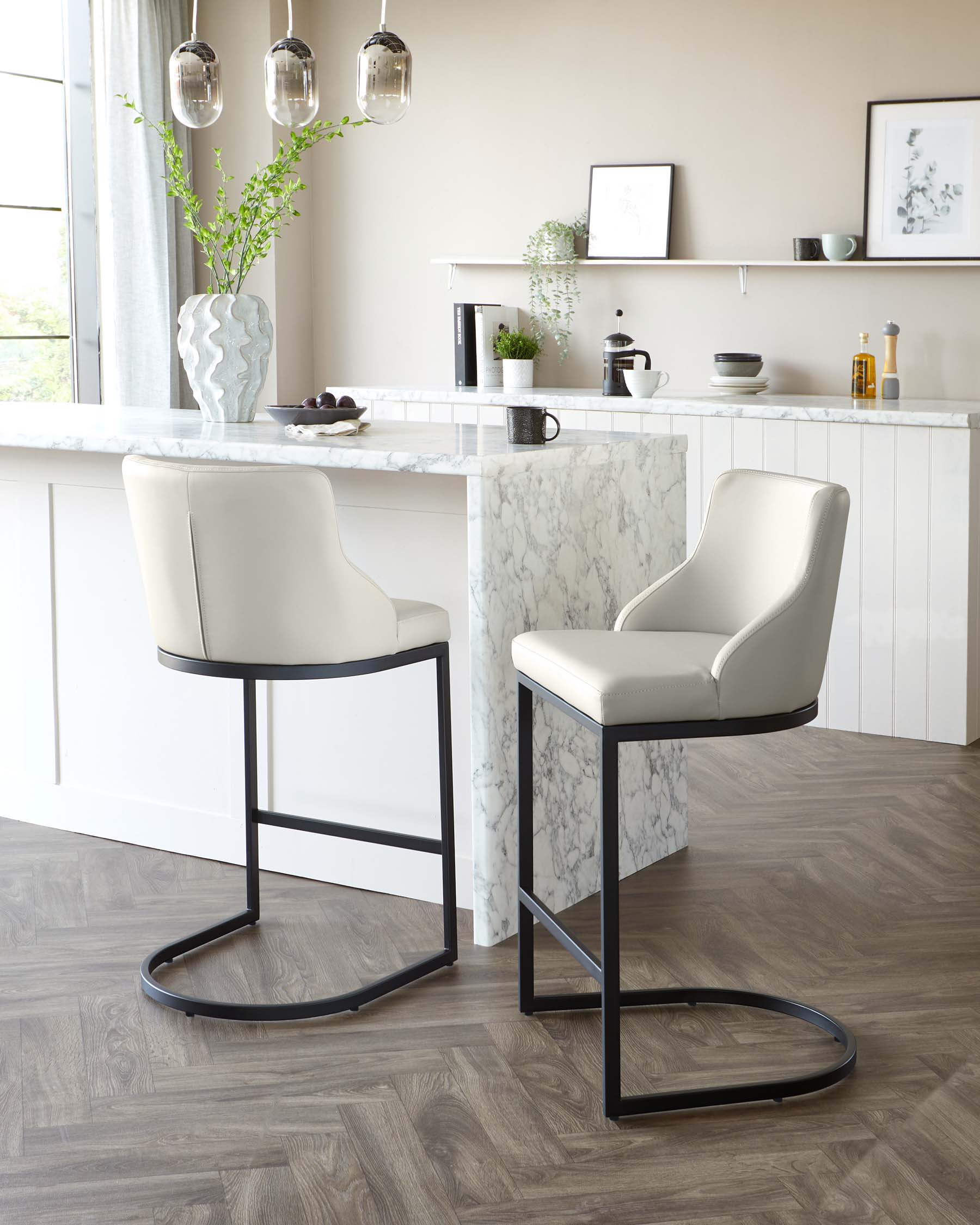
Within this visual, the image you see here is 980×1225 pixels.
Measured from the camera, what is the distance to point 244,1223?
6.19 ft

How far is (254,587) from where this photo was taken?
2.42 m

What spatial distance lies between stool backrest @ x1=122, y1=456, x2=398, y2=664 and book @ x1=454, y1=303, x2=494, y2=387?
3.53 metres

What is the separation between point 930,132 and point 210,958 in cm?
384

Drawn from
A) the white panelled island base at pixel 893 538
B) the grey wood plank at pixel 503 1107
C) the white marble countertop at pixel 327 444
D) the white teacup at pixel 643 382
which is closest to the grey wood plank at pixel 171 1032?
the grey wood plank at pixel 503 1107

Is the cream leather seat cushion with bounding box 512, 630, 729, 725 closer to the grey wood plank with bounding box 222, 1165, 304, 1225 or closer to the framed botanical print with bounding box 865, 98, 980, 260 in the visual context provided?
the grey wood plank with bounding box 222, 1165, 304, 1225

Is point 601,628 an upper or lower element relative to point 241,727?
upper

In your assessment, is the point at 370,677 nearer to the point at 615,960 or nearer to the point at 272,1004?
the point at 272,1004

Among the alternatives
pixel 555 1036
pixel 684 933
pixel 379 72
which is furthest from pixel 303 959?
pixel 379 72

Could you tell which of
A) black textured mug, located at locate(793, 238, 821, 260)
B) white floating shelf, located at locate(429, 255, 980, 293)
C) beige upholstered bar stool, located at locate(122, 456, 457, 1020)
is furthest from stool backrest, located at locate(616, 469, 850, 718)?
black textured mug, located at locate(793, 238, 821, 260)

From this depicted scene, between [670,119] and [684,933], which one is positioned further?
[670,119]

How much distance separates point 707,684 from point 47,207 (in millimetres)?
4825

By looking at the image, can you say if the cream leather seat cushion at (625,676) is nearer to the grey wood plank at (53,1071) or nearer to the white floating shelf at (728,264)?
the grey wood plank at (53,1071)

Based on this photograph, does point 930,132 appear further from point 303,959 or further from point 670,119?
point 303,959

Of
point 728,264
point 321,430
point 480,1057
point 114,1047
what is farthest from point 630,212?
point 114,1047
